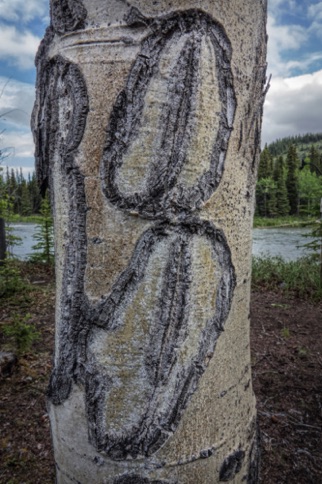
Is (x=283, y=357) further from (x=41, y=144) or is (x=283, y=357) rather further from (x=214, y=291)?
(x=41, y=144)

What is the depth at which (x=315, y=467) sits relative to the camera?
166cm

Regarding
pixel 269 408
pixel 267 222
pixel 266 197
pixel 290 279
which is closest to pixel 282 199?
pixel 266 197

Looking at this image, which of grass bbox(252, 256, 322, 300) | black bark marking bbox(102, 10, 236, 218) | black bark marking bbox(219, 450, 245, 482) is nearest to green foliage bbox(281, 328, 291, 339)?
grass bbox(252, 256, 322, 300)

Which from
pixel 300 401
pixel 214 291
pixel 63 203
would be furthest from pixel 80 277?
pixel 300 401

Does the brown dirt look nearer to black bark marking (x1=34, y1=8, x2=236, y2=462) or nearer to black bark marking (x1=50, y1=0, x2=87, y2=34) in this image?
black bark marking (x1=34, y1=8, x2=236, y2=462)

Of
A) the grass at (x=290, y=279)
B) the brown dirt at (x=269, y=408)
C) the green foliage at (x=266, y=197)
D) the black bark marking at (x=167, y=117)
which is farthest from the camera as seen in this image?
the green foliage at (x=266, y=197)

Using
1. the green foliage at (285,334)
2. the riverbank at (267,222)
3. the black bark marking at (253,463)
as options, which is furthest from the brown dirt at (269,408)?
the riverbank at (267,222)

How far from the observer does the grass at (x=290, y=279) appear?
6340mm

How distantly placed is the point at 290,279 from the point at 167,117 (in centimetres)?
661

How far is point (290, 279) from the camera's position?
6.89 meters

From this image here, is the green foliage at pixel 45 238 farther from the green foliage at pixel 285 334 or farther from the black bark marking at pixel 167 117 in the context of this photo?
the black bark marking at pixel 167 117

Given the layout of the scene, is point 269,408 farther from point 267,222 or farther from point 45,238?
point 267,222

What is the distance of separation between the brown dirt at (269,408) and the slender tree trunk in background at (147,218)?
979 mm

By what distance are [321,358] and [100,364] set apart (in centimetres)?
285
